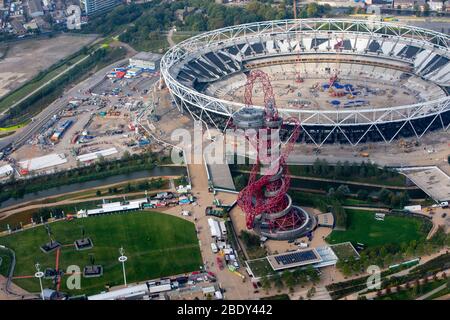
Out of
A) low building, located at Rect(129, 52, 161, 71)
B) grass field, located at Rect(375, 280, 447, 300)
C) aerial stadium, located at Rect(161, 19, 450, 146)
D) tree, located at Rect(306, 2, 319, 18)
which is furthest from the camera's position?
tree, located at Rect(306, 2, 319, 18)

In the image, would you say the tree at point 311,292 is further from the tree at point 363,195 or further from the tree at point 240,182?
→ the tree at point 240,182

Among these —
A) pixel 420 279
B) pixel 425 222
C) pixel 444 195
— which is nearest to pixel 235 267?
pixel 420 279

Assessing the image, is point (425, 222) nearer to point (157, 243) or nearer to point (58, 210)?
point (157, 243)

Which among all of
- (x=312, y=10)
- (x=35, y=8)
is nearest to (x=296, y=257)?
(x=312, y=10)

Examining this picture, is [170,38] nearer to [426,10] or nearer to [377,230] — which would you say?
[426,10]

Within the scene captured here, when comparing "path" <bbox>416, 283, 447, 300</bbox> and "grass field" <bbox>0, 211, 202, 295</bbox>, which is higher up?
"grass field" <bbox>0, 211, 202, 295</bbox>

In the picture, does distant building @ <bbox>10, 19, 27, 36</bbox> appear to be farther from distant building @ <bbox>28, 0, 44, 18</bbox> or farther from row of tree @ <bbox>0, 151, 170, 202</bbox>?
row of tree @ <bbox>0, 151, 170, 202</bbox>

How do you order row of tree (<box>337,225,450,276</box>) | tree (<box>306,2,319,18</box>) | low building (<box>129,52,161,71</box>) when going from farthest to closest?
tree (<box>306,2,319,18</box>), low building (<box>129,52,161,71</box>), row of tree (<box>337,225,450,276</box>)

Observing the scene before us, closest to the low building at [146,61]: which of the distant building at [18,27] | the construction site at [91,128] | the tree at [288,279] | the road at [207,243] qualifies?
the construction site at [91,128]

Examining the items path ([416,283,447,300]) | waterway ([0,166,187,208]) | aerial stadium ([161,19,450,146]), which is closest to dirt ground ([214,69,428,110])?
aerial stadium ([161,19,450,146])
